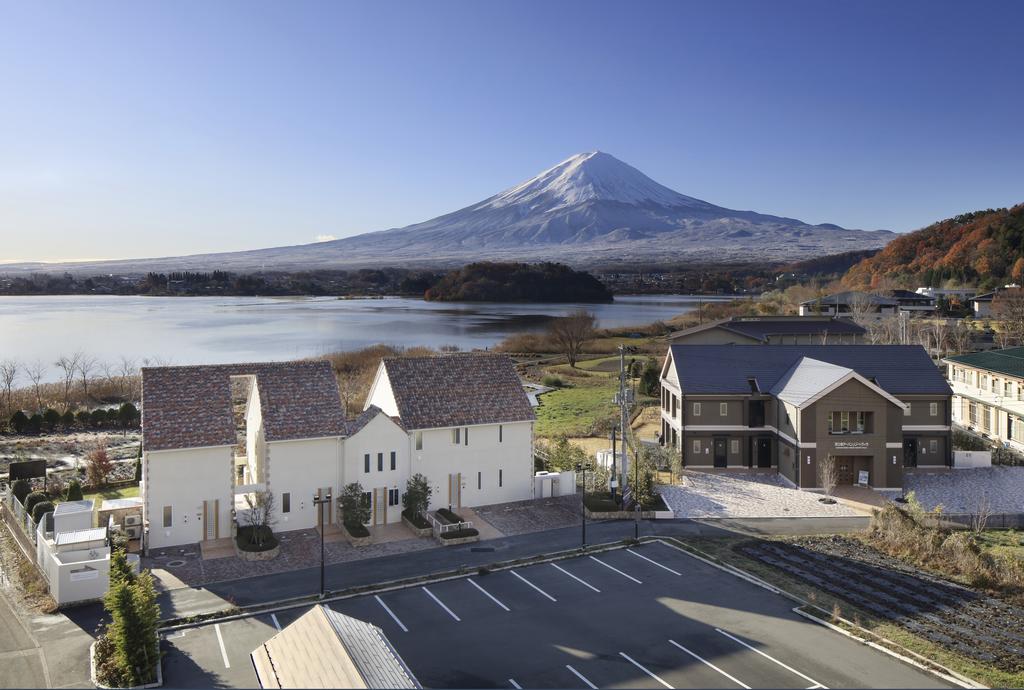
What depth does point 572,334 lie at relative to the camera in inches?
3187

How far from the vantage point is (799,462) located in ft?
105

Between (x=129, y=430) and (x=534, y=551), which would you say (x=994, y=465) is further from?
(x=129, y=430)

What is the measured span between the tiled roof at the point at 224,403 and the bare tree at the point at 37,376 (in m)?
32.4

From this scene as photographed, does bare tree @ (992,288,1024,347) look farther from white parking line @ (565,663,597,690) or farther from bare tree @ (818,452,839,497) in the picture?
white parking line @ (565,663,597,690)

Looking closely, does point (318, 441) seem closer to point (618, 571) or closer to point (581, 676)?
point (618, 571)

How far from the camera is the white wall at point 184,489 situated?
23891 mm

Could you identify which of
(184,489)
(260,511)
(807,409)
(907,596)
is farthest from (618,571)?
(807,409)

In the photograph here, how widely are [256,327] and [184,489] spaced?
106546 millimetres

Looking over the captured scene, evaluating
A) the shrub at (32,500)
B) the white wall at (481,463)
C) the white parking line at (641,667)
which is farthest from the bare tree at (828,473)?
the shrub at (32,500)

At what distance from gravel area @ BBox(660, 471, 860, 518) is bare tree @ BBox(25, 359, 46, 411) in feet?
143

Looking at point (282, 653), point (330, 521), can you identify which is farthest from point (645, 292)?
point (282, 653)

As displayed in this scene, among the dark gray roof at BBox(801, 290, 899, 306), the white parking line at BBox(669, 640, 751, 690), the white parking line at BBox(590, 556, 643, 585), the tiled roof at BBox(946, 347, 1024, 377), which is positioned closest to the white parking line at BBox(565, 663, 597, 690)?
the white parking line at BBox(669, 640, 751, 690)

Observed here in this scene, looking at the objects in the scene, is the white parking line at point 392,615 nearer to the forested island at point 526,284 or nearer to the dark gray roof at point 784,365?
the dark gray roof at point 784,365

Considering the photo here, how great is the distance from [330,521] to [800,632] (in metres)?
15.5
